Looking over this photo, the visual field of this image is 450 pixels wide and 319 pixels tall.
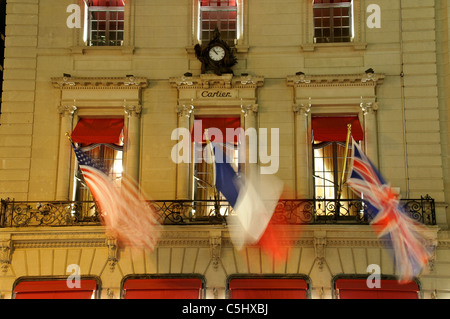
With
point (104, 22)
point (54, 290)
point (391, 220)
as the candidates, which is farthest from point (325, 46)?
point (54, 290)

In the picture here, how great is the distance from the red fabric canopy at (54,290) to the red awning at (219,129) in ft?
15.1

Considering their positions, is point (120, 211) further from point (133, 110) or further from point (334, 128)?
point (334, 128)

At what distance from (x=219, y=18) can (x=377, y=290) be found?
331 inches

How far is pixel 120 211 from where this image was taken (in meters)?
18.3

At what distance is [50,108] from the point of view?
20219mm

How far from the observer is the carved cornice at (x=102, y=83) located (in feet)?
A: 65.7

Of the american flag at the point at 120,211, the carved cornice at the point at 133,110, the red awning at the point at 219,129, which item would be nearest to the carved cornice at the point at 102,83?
the carved cornice at the point at 133,110

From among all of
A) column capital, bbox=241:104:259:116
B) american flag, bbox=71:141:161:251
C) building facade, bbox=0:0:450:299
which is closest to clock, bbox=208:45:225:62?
building facade, bbox=0:0:450:299

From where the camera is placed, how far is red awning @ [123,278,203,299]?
18.0 m

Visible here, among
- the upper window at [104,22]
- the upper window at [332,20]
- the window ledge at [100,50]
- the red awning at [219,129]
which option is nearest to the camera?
the red awning at [219,129]

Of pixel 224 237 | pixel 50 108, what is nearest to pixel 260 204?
pixel 224 237

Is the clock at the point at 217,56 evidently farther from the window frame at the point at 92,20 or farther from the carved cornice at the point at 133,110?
the window frame at the point at 92,20
